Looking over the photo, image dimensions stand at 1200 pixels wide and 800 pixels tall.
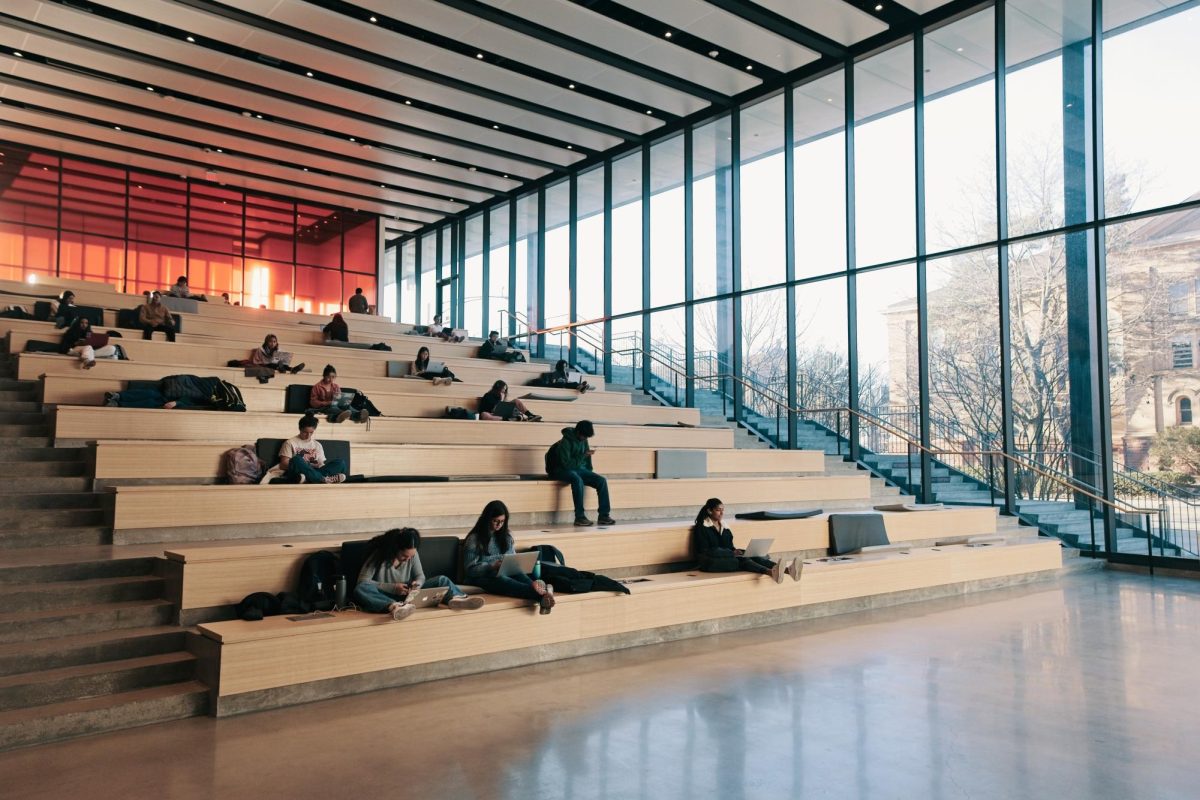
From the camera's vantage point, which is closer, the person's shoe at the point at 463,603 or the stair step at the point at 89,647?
the stair step at the point at 89,647

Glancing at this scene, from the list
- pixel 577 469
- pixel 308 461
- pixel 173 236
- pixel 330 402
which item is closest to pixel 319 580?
pixel 308 461

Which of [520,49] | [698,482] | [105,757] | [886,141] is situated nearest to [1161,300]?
[886,141]

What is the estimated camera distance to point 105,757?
3.61 metres

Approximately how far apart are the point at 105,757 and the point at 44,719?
42 centimetres

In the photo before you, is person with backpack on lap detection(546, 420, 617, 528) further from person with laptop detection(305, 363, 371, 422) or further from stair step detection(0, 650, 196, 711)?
stair step detection(0, 650, 196, 711)

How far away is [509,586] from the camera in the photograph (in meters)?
5.35

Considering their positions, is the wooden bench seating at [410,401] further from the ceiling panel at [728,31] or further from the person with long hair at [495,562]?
the ceiling panel at [728,31]

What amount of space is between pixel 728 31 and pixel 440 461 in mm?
6410

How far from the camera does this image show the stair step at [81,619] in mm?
4430

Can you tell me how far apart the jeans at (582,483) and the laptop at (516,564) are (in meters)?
2.18

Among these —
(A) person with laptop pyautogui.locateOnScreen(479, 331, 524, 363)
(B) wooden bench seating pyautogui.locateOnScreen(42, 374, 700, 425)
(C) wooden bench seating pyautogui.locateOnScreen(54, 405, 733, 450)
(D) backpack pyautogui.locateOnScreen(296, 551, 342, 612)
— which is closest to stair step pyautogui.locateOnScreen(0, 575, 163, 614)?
(D) backpack pyautogui.locateOnScreen(296, 551, 342, 612)

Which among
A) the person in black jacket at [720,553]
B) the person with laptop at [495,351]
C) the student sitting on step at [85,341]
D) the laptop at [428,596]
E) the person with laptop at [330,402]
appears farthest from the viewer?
the person with laptop at [495,351]

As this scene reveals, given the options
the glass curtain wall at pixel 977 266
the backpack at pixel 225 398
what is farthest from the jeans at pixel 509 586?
the glass curtain wall at pixel 977 266

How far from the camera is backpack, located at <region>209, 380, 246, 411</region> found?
7547 mm
